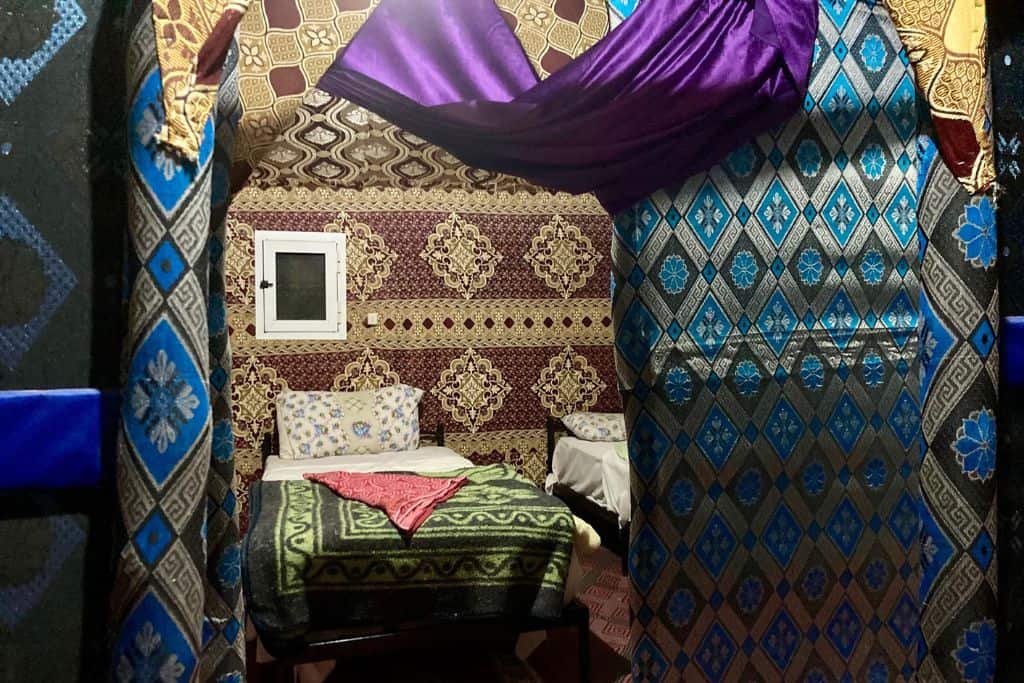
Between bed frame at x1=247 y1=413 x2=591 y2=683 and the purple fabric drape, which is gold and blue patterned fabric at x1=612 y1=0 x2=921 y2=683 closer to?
the purple fabric drape

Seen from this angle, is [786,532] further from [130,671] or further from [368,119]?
[368,119]

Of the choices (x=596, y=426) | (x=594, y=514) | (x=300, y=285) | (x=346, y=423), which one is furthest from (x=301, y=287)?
(x=594, y=514)

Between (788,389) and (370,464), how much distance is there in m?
2.87

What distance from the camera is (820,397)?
212cm

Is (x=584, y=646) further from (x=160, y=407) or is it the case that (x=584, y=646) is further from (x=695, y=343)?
(x=160, y=407)

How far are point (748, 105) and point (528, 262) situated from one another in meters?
3.48

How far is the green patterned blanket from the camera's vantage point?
2.53 metres

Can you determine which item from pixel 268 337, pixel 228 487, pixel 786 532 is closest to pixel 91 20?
pixel 228 487

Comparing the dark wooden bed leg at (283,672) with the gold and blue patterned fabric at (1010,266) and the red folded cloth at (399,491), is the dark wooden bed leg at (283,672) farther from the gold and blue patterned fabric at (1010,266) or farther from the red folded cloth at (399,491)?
the gold and blue patterned fabric at (1010,266)

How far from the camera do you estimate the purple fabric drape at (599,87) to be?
5.93ft

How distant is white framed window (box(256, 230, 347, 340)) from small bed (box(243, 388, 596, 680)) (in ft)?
7.15

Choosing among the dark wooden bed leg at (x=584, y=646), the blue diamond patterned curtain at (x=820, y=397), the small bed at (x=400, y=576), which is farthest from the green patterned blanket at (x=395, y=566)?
the blue diamond patterned curtain at (x=820, y=397)

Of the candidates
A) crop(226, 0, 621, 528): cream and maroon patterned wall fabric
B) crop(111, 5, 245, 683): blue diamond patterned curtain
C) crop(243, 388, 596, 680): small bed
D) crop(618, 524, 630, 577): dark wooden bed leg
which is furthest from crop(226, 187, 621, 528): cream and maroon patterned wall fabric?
crop(111, 5, 245, 683): blue diamond patterned curtain

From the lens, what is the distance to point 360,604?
8.55 ft
